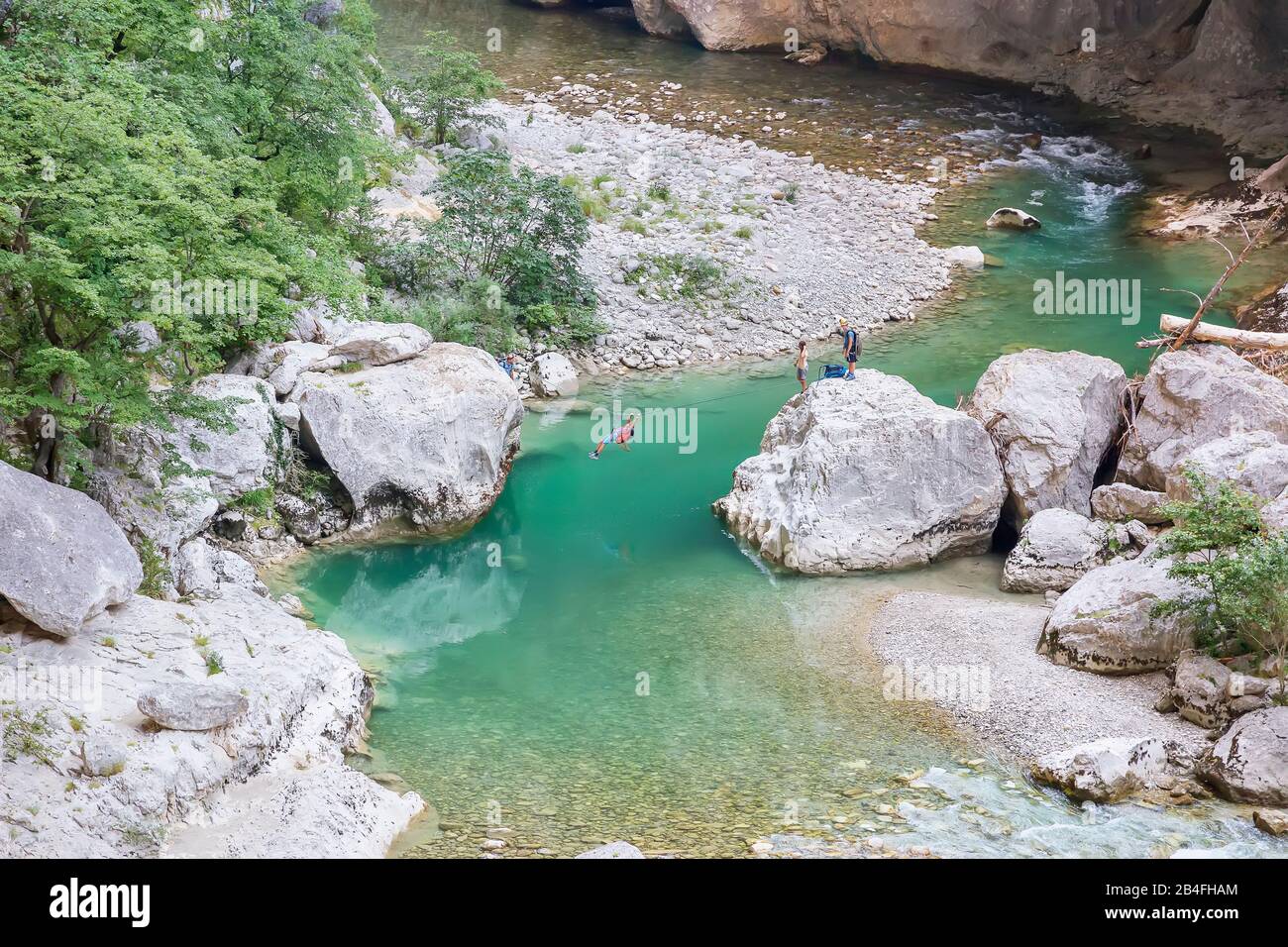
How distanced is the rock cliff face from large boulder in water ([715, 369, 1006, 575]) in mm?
23485

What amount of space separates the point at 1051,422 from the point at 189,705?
620 inches

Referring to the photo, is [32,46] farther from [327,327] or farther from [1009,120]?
[1009,120]

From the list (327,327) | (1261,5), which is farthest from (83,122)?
(1261,5)

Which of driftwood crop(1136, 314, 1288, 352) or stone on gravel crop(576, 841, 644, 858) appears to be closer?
stone on gravel crop(576, 841, 644, 858)

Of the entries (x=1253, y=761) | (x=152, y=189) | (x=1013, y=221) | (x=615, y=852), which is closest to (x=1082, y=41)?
(x=1013, y=221)

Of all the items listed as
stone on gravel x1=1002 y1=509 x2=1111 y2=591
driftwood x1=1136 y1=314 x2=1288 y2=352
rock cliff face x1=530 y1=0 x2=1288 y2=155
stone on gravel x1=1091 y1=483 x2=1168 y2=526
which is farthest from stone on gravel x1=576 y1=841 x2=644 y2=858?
rock cliff face x1=530 y1=0 x2=1288 y2=155

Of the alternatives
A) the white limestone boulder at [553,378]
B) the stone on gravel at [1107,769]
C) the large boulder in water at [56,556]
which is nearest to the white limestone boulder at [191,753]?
the large boulder in water at [56,556]

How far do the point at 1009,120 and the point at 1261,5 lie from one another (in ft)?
28.3

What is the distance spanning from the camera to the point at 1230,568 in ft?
54.7

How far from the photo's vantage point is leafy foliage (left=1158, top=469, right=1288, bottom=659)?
53.9ft

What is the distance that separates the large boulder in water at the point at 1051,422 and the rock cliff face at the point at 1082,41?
20.7 meters

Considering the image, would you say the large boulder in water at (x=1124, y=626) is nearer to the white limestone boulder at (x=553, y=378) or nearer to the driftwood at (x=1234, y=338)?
the driftwood at (x=1234, y=338)

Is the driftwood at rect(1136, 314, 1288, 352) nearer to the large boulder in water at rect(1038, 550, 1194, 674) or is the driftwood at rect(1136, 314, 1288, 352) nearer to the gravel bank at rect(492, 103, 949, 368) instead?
the large boulder in water at rect(1038, 550, 1194, 674)

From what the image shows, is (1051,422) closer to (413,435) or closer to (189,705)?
(413,435)
